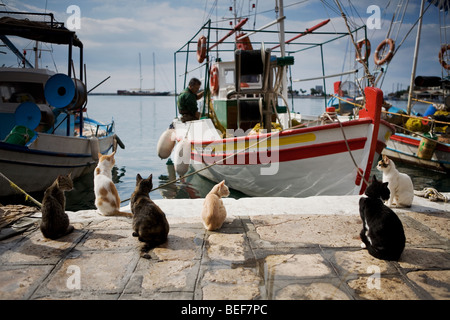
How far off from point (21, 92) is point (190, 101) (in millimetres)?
4703

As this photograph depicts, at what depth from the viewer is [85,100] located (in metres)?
8.86

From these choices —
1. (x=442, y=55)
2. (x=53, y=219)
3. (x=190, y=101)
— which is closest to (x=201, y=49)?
(x=190, y=101)

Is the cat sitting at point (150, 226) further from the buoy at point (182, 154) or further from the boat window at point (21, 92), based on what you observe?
the boat window at point (21, 92)

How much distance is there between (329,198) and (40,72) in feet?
28.2

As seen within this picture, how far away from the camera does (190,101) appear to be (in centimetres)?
925

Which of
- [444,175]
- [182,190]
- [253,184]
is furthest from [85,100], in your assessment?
[444,175]

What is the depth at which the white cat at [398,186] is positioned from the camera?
12.0ft

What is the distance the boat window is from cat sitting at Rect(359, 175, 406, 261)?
9258 millimetres

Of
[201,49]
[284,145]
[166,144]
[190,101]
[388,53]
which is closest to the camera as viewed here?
[284,145]

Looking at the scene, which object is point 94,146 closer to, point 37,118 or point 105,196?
point 37,118

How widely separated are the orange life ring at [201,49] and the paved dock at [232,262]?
21.7 feet

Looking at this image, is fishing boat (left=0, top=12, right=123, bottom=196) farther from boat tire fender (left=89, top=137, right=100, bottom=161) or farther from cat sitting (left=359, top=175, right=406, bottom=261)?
cat sitting (left=359, top=175, right=406, bottom=261)

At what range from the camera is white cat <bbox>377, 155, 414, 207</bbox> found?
3.64 metres
